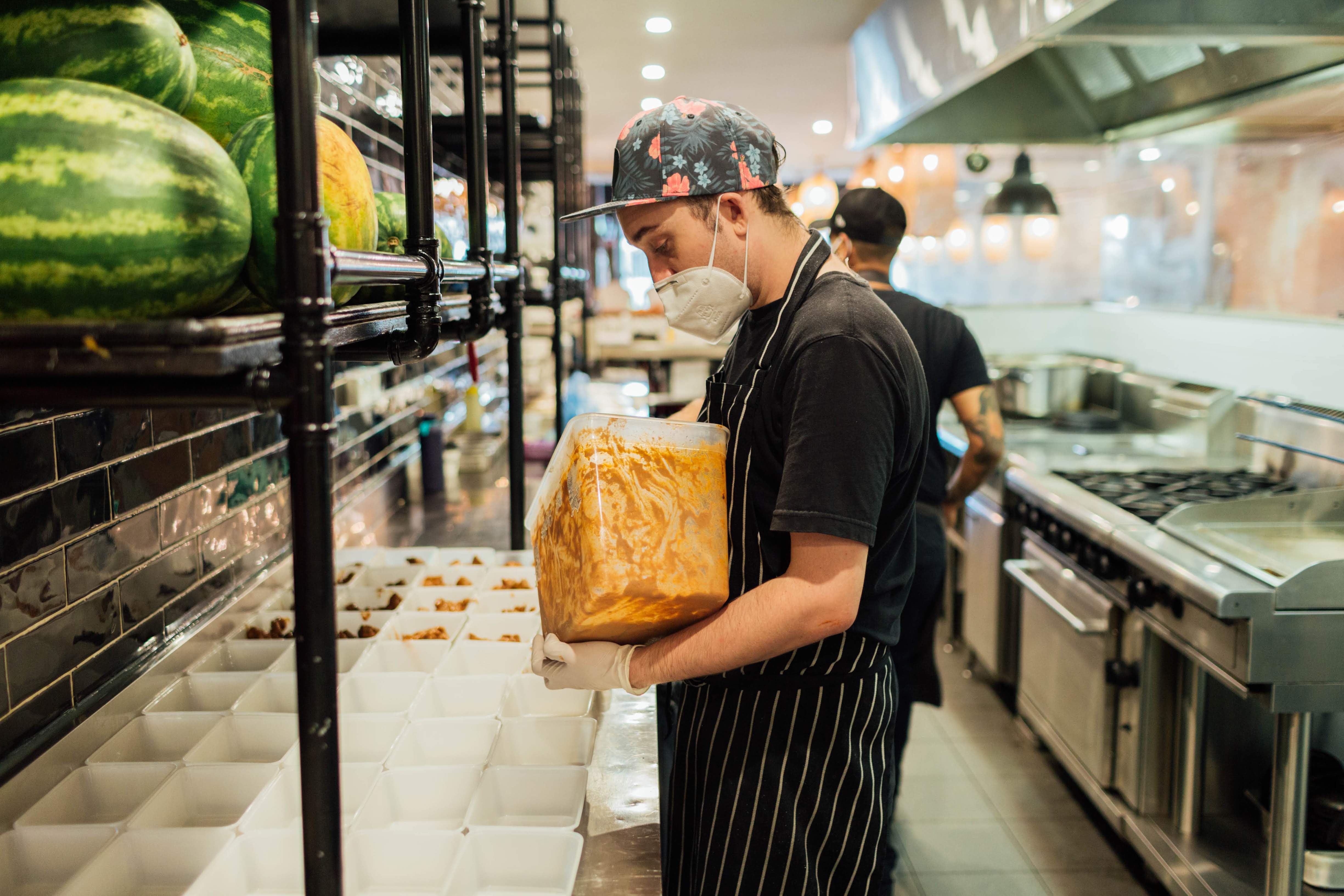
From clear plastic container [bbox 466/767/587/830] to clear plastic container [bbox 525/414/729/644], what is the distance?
0.20m

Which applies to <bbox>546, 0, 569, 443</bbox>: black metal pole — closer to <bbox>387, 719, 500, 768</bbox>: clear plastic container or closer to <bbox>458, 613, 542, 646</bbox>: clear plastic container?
<bbox>458, 613, 542, 646</bbox>: clear plastic container

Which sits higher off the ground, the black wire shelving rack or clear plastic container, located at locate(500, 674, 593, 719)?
the black wire shelving rack

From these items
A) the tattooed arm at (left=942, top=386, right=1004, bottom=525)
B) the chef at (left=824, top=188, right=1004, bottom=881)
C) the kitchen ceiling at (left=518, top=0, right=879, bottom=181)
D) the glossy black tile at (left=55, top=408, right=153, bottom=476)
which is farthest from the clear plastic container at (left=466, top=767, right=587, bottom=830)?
the kitchen ceiling at (left=518, top=0, right=879, bottom=181)

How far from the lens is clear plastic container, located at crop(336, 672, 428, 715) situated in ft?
4.80

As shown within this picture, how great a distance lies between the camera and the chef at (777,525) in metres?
1.15

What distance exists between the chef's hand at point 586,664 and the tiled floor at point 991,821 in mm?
1960

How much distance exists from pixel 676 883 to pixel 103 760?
89 cm

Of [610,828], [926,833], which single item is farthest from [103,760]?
[926,833]

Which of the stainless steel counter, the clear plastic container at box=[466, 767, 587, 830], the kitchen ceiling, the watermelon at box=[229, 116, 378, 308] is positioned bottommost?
the stainless steel counter

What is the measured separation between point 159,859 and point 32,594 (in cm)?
39

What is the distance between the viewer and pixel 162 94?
2.65 feet

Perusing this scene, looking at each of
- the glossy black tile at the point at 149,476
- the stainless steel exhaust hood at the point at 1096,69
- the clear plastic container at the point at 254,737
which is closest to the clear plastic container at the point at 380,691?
the clear plastic container at the point at 254,737

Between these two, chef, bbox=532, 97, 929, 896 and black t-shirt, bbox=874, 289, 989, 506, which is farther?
black t-shirt, bbox=874, 289, 989, 506

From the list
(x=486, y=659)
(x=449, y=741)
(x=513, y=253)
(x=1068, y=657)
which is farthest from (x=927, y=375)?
(x=449, y=741)
